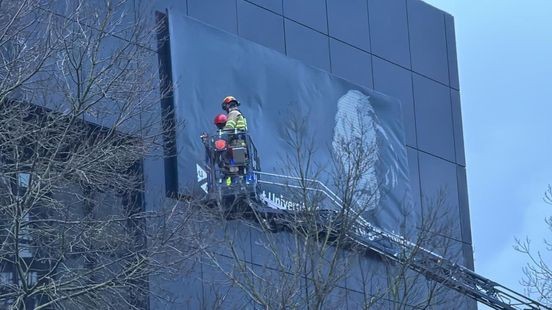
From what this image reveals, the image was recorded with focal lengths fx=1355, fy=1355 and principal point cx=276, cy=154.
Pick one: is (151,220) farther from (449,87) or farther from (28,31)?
(449,87)

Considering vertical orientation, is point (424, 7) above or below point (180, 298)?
above

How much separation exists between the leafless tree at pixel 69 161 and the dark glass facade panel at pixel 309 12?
10354mm

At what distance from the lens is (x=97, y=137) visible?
54.4ft

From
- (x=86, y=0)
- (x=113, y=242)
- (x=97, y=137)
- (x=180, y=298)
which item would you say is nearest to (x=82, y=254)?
(x=113, y=242)

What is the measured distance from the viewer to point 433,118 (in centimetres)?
3194

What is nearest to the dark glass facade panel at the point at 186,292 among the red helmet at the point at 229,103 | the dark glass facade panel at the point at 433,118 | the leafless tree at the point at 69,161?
the red helmet at the point at 229,103

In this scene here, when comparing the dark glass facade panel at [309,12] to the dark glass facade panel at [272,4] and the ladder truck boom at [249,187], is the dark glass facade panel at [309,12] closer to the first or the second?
the dark glass facade panel at [272,4]

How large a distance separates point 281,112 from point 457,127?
813cm

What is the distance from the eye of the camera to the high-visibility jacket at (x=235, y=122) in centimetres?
2341

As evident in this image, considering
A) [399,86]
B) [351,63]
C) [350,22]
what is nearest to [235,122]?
[351,63]

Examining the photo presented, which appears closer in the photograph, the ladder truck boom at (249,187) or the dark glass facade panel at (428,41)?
the ladder truck boom at (249,187)

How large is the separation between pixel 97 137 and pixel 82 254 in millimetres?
1454

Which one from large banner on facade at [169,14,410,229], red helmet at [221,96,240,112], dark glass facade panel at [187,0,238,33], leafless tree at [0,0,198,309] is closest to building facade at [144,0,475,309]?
dark glass facade panel at [187,0,238,33]

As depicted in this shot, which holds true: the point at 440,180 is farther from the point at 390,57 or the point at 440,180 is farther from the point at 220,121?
the point at 220,121
